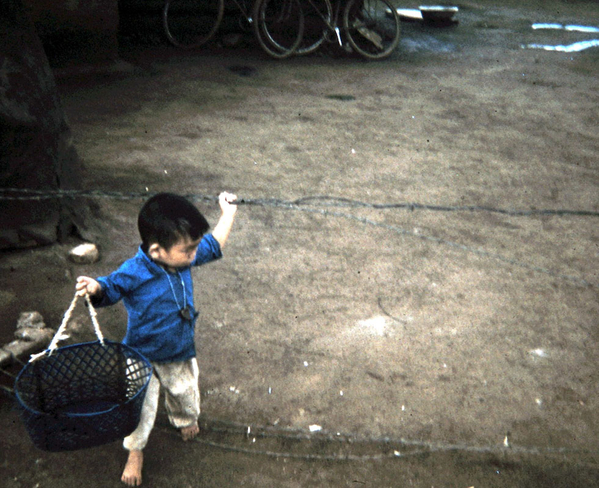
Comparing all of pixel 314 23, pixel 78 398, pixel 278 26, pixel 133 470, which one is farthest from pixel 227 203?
pixel 314 23

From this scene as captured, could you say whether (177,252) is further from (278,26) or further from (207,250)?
(278,26)

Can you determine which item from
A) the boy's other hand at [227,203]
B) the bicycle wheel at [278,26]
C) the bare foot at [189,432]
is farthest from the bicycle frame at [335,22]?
the bare foot at [189,432]

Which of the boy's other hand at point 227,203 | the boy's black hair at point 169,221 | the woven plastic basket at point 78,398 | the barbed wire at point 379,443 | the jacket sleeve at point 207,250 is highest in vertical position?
the boy's black hair at point 169,221

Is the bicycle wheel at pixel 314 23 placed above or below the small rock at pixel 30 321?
above

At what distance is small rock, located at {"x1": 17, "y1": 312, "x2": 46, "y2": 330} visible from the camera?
11.2 feet

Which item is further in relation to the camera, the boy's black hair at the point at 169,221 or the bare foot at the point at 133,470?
the bare foot at the point at 133,470

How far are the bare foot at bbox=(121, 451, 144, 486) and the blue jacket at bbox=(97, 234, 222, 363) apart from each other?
49cm

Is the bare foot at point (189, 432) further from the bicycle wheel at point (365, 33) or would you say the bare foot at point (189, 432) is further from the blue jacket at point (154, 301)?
the bicycle wheel at point (365, 33)

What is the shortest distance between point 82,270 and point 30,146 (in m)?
0.84

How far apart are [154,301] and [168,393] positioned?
0.52 m

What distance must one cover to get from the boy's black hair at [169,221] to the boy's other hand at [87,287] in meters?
0.25

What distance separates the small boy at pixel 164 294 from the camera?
232cm

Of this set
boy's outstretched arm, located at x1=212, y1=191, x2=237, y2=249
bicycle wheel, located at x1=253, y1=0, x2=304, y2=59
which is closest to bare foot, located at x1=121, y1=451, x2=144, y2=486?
boy's outstretched arm, located at x1=212, y1=191, x2=237, y2=249

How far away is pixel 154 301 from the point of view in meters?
2.48
